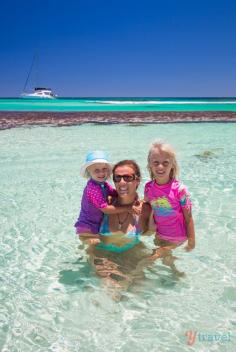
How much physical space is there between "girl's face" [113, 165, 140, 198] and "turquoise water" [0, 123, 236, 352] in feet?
2.77

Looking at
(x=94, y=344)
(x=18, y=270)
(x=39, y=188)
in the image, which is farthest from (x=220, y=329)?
(x=39, y=188)

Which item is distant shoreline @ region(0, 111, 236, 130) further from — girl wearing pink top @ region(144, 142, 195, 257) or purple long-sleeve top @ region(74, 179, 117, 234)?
girl wearing pink top @ region(144, 142, 195, 257)

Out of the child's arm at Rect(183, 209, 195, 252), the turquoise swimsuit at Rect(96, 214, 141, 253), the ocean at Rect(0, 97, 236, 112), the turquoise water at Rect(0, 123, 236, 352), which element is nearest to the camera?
the turquoise water at Rect(0, 123, 236, 352)

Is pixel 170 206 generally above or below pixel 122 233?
above

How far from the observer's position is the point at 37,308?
10.3ft

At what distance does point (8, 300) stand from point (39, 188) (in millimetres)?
3947

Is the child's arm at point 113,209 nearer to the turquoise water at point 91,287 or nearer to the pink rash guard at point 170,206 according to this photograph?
the pink rash guard at point 170,206

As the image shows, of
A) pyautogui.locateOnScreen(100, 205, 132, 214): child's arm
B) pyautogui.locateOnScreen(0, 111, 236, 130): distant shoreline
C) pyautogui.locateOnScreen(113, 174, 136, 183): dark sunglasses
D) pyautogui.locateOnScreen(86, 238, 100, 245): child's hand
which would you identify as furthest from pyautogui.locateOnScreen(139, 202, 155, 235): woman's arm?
pyautogui.locateOnScreen(0, 111, 236, 130): distant shoreline

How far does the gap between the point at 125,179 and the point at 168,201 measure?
454 mm

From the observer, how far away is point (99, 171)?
357 cm

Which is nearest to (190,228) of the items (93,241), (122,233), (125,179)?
(122,233)

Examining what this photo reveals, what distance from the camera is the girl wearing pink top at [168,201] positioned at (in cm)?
336

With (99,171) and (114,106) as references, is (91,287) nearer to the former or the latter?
(99,171)

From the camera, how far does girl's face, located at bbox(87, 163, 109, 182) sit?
356 cm
